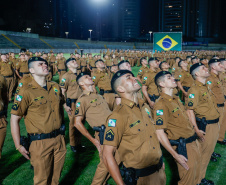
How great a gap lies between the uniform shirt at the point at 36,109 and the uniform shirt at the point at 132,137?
1.35 meters

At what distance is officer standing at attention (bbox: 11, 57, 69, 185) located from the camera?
2939 mm

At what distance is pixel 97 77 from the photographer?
7.11 meters

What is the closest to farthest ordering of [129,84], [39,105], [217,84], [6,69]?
[129,84] → [39,105] → [217,84] → [6,69]

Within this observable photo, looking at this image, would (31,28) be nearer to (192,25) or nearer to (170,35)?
(170,35)

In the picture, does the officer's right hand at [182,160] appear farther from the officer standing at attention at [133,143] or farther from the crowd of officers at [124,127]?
the officer standing at attention at [133,143]

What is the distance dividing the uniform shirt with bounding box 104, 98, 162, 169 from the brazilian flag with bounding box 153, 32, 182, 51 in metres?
17.9

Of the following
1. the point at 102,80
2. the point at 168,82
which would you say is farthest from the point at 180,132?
the point at 102,80

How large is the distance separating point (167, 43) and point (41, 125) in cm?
1823

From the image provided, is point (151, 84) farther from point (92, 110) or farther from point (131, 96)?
point (131, 96)

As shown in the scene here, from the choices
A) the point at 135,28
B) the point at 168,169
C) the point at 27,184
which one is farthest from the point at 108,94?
the point at 135,28

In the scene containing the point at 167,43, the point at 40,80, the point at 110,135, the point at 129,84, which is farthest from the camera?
the point at 167,43

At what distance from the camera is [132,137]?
2.12 metres

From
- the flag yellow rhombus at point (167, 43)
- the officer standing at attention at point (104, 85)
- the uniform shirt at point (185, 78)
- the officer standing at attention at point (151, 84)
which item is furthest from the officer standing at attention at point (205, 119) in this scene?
the flag yellow rhombus at point (167, 43)

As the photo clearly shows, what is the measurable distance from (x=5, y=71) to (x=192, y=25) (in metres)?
133
